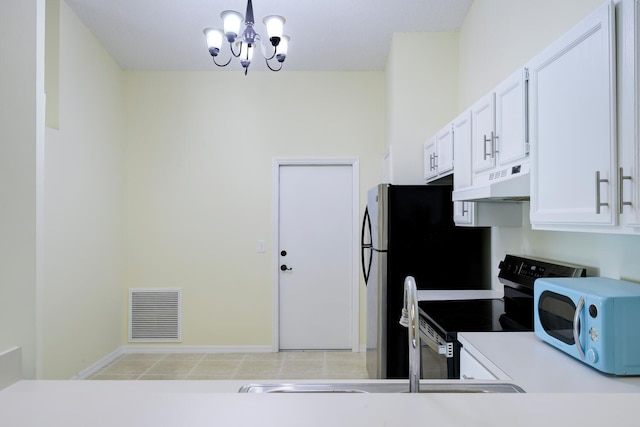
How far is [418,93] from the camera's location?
3.49 metres

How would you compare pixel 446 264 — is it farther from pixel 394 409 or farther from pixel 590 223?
pixel 394 409

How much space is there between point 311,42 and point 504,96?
2152 mm

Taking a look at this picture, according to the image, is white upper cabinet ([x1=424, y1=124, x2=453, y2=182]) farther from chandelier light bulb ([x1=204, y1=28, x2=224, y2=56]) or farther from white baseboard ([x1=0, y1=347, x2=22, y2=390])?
white baseboard ([x1=0, y1=347, x2=22, y2=390])

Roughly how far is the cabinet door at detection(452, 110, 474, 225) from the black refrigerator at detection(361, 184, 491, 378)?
19cm

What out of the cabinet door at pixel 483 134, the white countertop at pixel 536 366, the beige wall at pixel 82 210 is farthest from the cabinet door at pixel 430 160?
the beige wall at pixel 82 210

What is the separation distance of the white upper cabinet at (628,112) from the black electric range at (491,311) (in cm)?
78

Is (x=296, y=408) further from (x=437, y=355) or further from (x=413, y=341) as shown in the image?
(x=437, y=355)


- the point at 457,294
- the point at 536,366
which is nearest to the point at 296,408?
the point at 536,366

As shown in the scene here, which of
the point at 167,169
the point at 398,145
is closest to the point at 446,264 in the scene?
the point at 398,145

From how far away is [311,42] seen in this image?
3605 millimetres

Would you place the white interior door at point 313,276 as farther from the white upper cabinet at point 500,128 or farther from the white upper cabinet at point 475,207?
the white upper cabinet at point 500,128

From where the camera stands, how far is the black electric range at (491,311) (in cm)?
181

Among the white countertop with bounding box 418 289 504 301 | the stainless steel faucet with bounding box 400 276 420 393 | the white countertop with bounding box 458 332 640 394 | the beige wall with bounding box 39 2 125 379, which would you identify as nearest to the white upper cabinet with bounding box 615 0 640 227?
the white countertop with bounding box 458 332 640 394

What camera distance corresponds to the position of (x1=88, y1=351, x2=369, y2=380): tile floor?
136 inches
